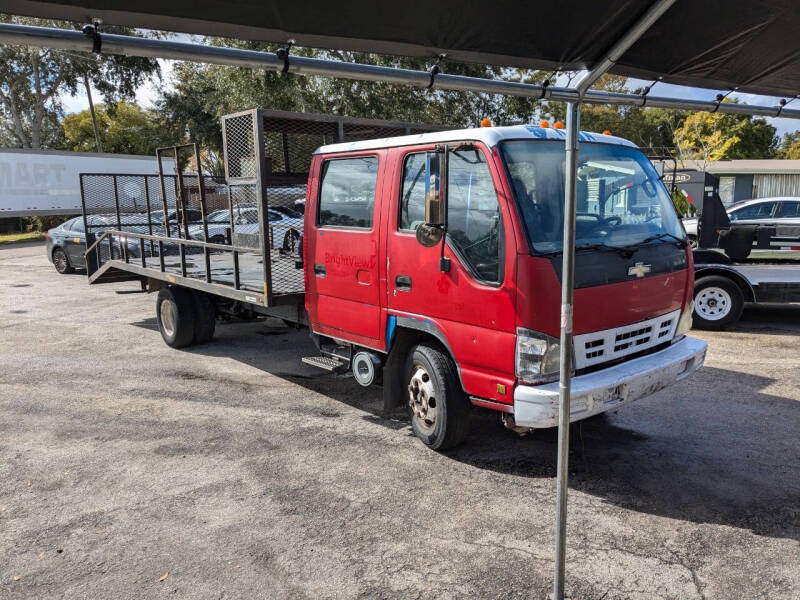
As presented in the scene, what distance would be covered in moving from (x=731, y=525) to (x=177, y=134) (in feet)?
139

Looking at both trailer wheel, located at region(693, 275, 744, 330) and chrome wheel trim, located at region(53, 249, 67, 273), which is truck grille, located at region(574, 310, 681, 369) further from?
chrome wheel trim, located at region(53, 249, 67, 273)

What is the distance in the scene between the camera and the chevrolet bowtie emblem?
4.45 meters

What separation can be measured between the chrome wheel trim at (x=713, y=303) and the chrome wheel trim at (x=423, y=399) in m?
5.74

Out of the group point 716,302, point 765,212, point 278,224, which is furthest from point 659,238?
point 765,212

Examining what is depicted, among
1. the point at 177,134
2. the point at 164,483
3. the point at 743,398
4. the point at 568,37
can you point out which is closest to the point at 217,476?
the point at 164,483

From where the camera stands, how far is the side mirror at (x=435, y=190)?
14.1 feet

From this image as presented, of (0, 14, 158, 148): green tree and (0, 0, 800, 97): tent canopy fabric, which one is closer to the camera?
(0, 0, 800, 97): tent canopy fabric

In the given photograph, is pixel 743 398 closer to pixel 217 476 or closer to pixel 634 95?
pixel 634 95

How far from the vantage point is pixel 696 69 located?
398 centimetres

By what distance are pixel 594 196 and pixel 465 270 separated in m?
1.13

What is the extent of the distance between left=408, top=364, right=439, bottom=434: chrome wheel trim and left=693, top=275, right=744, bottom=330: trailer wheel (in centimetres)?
569

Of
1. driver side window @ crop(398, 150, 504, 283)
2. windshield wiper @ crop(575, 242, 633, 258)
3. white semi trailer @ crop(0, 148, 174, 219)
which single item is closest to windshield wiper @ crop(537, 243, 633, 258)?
windshield wiper @ crop(575, 242, 633, 258)

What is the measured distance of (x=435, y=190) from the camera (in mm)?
4340

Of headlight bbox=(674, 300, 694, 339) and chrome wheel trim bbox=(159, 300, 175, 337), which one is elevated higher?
headlight bbox=(674, 300, 694, 339)
